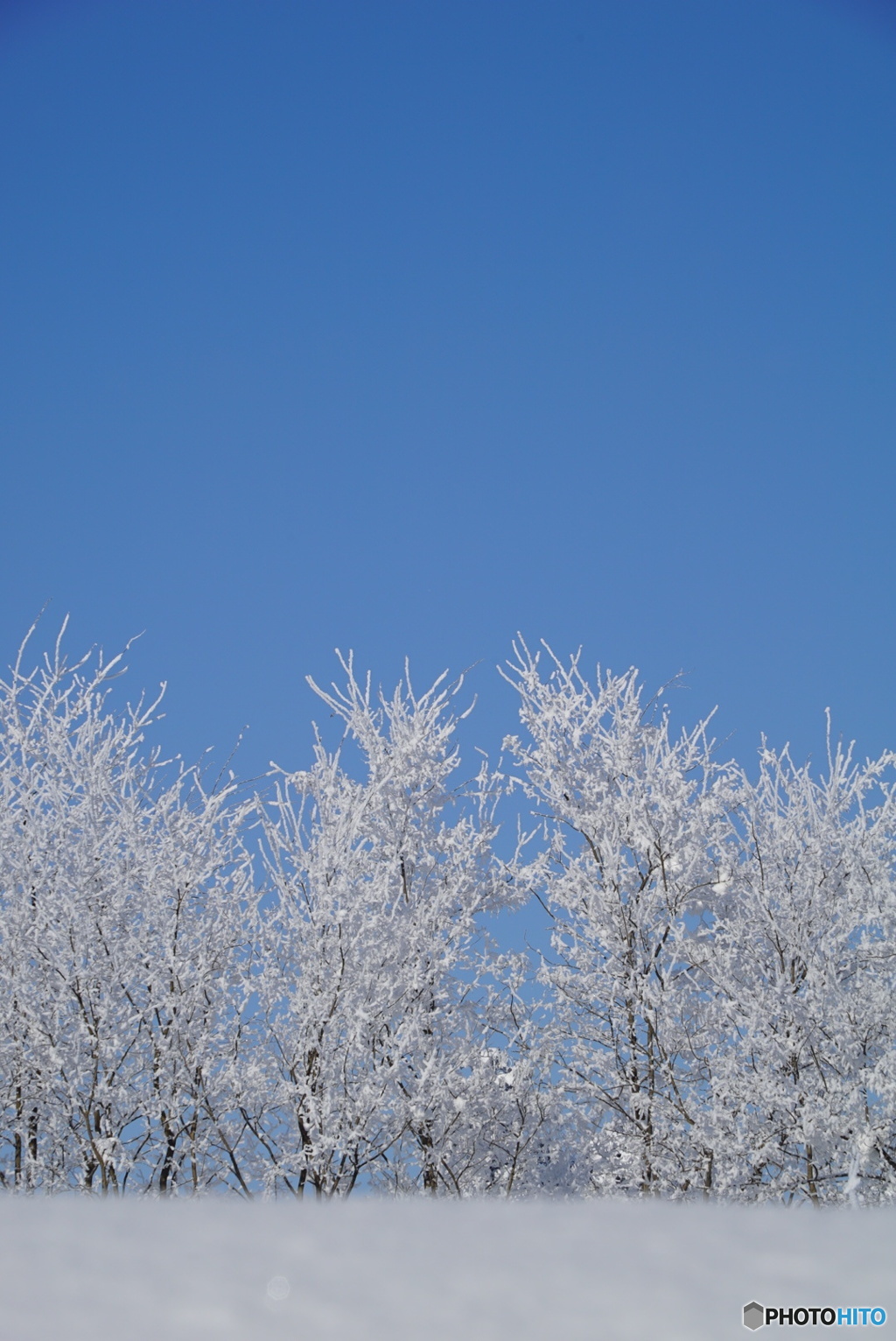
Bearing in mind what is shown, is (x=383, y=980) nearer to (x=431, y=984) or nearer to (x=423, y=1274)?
(x=431, y=984)

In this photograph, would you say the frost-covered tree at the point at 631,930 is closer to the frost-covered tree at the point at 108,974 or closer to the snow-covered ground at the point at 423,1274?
the frost-covered tree at the point at 108,974

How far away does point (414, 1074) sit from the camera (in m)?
8.08

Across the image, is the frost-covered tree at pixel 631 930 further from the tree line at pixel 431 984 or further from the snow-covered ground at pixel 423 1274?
the snow-covered ground at pixel 423 1274

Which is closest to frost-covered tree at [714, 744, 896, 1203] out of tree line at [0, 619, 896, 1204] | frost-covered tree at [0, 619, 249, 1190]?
tree line at [0, 619, 896, 1204]

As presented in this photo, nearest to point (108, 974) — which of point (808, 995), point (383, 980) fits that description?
point (383, 980)

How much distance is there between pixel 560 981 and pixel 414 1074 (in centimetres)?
209

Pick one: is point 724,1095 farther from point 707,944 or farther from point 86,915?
point 86,915

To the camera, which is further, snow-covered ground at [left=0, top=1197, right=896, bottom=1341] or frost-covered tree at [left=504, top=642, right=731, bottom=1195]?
frost-covered tree at [left=504, top=642, right=731, bottom=1195]

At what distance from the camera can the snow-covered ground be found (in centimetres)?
97

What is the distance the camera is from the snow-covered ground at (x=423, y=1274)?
971 mm

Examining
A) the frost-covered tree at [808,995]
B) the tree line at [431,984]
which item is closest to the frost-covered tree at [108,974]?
the tree line at [431,984]

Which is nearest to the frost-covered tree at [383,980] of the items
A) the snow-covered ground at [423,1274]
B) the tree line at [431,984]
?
the tree line at [431,984]

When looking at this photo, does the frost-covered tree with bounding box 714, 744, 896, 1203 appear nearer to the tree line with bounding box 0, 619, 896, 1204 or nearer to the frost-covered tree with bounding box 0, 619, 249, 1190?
the tree line with bounding box 0, 619, 896, 1204

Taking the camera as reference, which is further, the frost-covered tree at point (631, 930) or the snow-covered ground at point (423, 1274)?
the frost-covered tree at point (631, 930)
